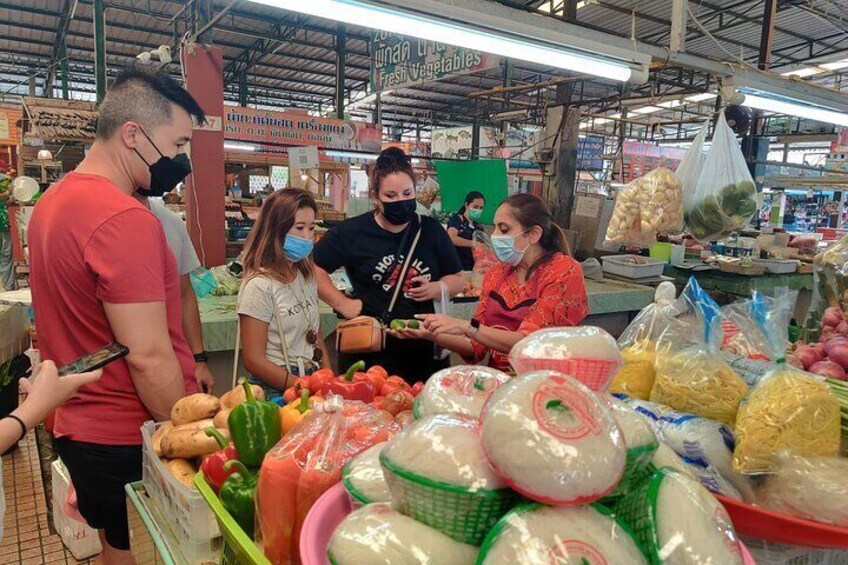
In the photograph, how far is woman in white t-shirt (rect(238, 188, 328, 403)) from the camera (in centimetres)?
238

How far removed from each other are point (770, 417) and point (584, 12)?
1079cm

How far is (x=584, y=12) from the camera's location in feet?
33.6

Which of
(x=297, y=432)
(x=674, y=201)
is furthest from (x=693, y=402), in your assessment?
(x=674, y=201)

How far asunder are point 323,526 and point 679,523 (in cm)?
53

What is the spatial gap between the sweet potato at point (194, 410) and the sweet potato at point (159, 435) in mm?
25

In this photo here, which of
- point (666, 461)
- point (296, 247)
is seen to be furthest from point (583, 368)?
point (296, 247)

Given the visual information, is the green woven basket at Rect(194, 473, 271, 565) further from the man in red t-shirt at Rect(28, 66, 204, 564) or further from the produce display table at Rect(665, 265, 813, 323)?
the produce display table at Rect(665, 265, 813, 323)

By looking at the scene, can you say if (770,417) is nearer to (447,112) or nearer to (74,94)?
(447,112)

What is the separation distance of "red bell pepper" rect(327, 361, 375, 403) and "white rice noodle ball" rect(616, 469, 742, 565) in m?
0.89

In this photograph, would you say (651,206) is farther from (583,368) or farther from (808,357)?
(583,368)

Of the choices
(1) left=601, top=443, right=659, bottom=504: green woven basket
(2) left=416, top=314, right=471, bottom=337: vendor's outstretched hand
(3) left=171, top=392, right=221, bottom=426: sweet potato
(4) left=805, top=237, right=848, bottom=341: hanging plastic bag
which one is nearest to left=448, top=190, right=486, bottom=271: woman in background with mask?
(4) left=805, top=237, right=848, bottom=341: hanging plastic bag

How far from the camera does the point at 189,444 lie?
141 centimetres

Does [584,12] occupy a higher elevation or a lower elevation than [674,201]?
higher

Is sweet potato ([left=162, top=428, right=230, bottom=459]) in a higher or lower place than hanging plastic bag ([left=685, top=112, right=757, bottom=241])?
lower
